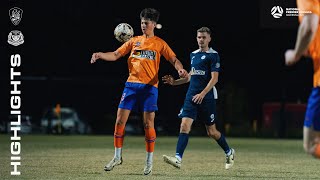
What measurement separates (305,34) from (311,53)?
0.49 metres

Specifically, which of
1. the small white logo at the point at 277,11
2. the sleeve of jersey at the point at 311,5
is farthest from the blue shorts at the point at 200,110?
the small white logo at the point at 277,11

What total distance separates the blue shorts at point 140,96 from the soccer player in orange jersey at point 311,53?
173 inches

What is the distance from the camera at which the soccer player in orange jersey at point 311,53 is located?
584 cm

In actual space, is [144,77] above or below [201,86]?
above

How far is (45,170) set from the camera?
35.8ft

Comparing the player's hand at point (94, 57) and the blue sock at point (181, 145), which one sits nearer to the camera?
the player's hand at point (94, 57)

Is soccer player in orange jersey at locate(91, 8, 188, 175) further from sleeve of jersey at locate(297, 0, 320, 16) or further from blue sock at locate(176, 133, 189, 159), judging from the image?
sleeve of jersey at locate(297, 0, 320, 16)

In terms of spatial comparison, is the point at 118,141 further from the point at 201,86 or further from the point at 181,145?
the point at 201,86

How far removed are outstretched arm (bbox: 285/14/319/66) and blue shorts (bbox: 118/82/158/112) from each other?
4898 millimetres

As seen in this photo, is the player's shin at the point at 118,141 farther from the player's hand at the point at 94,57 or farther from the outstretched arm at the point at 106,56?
the player's hand at the point at 94,57

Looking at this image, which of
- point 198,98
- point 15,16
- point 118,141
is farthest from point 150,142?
point 15,16

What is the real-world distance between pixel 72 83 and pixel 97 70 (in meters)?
9.87

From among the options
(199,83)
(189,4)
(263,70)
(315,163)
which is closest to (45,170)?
(199,83)

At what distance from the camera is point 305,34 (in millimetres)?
5836
